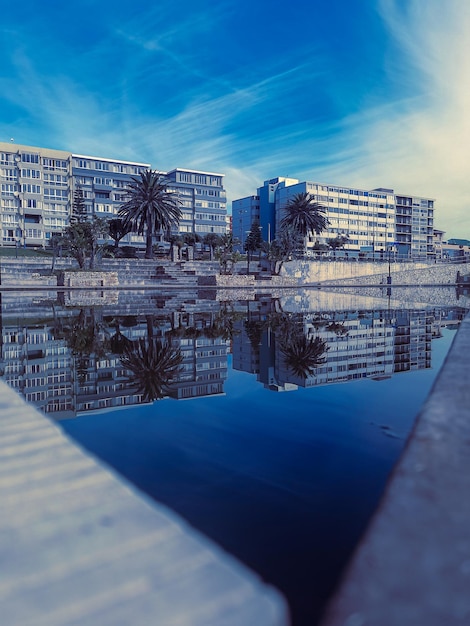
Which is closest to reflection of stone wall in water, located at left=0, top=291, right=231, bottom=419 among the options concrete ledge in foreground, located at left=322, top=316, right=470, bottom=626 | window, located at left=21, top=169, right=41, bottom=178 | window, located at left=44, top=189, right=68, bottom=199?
concrete ledge in foreground, located at left=322, top=316, right=470, bottom=626

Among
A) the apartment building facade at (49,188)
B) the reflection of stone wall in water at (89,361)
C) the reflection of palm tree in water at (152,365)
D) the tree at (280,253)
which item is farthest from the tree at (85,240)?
the reflection of palm tree in water at (152,365)

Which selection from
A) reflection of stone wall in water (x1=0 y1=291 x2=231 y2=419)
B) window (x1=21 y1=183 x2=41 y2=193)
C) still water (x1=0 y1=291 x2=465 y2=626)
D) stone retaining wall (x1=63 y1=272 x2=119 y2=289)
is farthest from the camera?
window (x1=21 y1=183 x2=41 y2=193)

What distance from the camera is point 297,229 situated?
82.1 m

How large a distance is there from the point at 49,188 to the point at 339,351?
82472mm

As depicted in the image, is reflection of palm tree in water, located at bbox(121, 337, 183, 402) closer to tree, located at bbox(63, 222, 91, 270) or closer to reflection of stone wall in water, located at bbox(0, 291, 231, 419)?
reflection of stone wall in water, located at bbox(0, 291, 231, 419)

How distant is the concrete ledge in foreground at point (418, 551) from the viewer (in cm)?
166

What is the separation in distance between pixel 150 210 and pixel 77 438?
54.4 m

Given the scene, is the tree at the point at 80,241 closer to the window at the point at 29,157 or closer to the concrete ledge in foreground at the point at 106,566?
the window at the point at 29,157

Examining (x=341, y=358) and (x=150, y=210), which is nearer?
(x=341, y=358)

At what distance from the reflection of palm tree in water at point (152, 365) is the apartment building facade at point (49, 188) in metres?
64.2

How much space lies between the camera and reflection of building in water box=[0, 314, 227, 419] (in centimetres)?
588

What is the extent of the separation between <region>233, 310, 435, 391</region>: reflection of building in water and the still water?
0.05 meters

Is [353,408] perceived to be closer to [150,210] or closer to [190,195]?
[150,210]

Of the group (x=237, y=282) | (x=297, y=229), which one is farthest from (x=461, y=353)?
(x=297, y=229)
